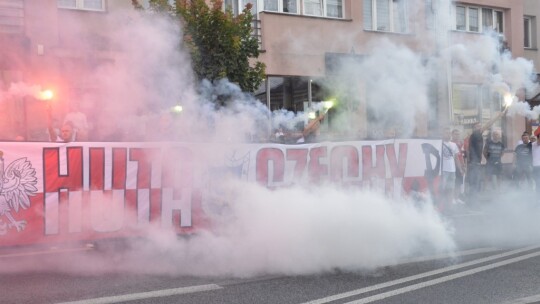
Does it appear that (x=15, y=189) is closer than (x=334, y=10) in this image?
Yes

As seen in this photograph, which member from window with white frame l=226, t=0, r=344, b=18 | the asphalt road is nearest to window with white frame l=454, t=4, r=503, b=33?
window with white frame l=226, t=0, r=344, b=18

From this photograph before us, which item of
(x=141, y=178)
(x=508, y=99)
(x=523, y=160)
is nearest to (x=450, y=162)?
(x=508, y=99)

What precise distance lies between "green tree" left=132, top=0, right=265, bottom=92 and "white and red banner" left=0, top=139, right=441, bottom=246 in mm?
1996

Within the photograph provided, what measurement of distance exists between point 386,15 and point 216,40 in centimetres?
515

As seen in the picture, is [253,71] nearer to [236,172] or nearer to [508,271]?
[236,172]

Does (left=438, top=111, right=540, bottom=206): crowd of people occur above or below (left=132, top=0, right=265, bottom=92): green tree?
below

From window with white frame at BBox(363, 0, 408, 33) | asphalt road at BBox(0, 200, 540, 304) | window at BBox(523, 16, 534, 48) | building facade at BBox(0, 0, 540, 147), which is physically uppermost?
window at BBox(523, 16, 534, 48)

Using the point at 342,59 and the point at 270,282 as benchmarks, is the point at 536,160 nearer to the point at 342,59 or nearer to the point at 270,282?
the point at 342,59

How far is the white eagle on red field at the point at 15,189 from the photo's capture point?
19.2 ft

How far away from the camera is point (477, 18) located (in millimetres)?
15461

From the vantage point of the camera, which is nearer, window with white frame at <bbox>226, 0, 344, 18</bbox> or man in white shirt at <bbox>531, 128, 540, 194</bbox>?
man in white shirt at <bbox>531, 128, 540, 194</bbox>

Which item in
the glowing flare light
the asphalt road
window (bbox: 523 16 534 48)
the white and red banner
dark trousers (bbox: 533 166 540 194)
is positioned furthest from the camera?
window (bbox: 523 16 534 48)

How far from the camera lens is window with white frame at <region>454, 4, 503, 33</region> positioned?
1304 centimetres

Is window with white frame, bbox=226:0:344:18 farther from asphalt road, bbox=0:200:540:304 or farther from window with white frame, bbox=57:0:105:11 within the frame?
asphalt road, bbox=0:200:540:304
